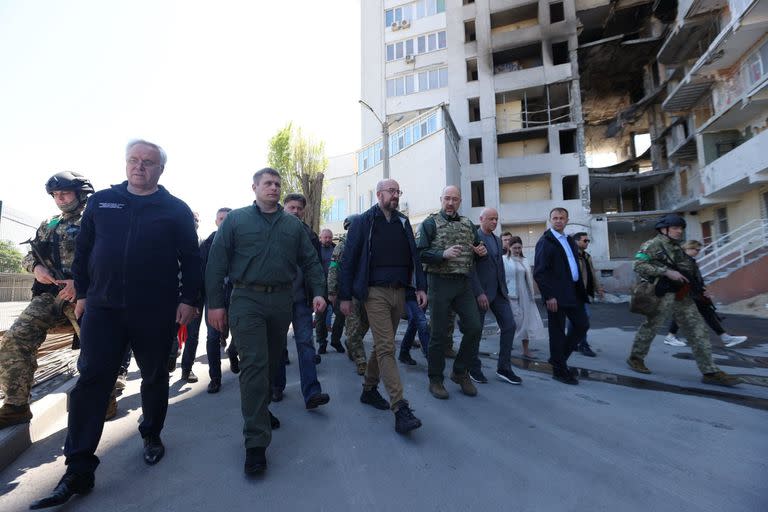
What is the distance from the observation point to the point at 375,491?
79.7 inches

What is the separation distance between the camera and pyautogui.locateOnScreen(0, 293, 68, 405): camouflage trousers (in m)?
2.62

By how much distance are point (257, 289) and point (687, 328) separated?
479cm

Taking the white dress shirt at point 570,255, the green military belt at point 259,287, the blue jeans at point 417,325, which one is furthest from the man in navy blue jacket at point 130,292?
the white dress shirt at point 570,255

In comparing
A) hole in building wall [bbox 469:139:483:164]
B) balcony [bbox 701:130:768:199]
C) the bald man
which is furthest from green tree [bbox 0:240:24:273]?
balcony [bbox 701:130:768:199]

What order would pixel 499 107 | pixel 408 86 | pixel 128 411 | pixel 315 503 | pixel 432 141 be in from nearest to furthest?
pixel 315 503 → pixel 128 411 → pixel 432 141 → pixel 499 107 → pixel 408 86

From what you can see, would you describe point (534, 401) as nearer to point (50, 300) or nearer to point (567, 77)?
point (50, 300)

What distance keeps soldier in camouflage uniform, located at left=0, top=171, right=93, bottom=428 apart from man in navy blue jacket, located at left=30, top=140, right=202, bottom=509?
2.32 feet

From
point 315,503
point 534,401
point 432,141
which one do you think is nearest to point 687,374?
point 534,401

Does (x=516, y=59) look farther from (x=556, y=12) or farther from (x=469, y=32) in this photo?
(x=469, y=32)

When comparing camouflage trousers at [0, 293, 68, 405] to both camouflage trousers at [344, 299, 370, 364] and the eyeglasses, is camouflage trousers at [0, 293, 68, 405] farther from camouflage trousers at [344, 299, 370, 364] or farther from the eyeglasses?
camouflage trousers at [344, 299, 370, 364]

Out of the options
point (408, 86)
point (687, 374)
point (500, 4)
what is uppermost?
point (500, 4)

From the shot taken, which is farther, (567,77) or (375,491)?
(567,77)

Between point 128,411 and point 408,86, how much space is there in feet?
92.6

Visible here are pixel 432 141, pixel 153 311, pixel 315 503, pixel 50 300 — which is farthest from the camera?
pixel 432 141
